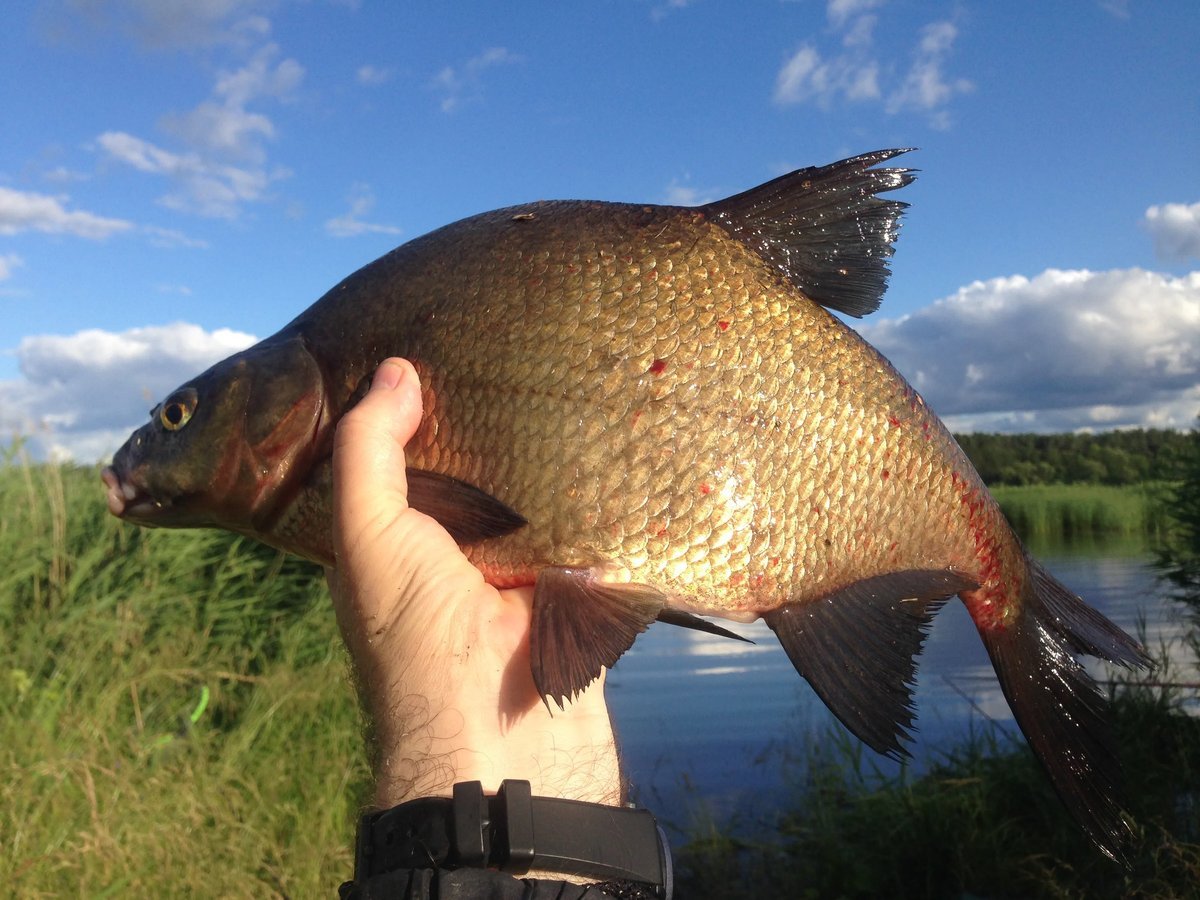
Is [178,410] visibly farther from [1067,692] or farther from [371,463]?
[1067,692]

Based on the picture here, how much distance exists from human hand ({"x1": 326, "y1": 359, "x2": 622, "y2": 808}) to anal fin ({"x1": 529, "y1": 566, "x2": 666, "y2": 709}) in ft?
0.56

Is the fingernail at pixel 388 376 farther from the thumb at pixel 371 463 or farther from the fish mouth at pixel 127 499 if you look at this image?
the fish mouth at pixel 127 499

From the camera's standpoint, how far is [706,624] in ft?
7.02

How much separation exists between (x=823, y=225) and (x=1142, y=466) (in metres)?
8.76

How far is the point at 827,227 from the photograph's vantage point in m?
2.44

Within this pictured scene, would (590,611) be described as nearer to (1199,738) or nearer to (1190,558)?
(1199,738)

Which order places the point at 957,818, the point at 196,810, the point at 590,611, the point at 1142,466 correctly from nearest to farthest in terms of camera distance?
the point at 590,611
the point at 196,810
the point at 957,818
the point at 1142,466

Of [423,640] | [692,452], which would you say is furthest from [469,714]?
[692,452]

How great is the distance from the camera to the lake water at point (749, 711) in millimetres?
8398

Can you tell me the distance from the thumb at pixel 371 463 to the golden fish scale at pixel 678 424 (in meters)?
0.10

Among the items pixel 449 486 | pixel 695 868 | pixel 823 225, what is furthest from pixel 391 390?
pixel 695 868

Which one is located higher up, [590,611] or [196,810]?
[590,611]

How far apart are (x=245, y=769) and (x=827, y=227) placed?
5.56 meters

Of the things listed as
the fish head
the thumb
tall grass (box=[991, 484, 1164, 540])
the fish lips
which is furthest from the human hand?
tall grass (box=[991, 484, 1164, 540])
